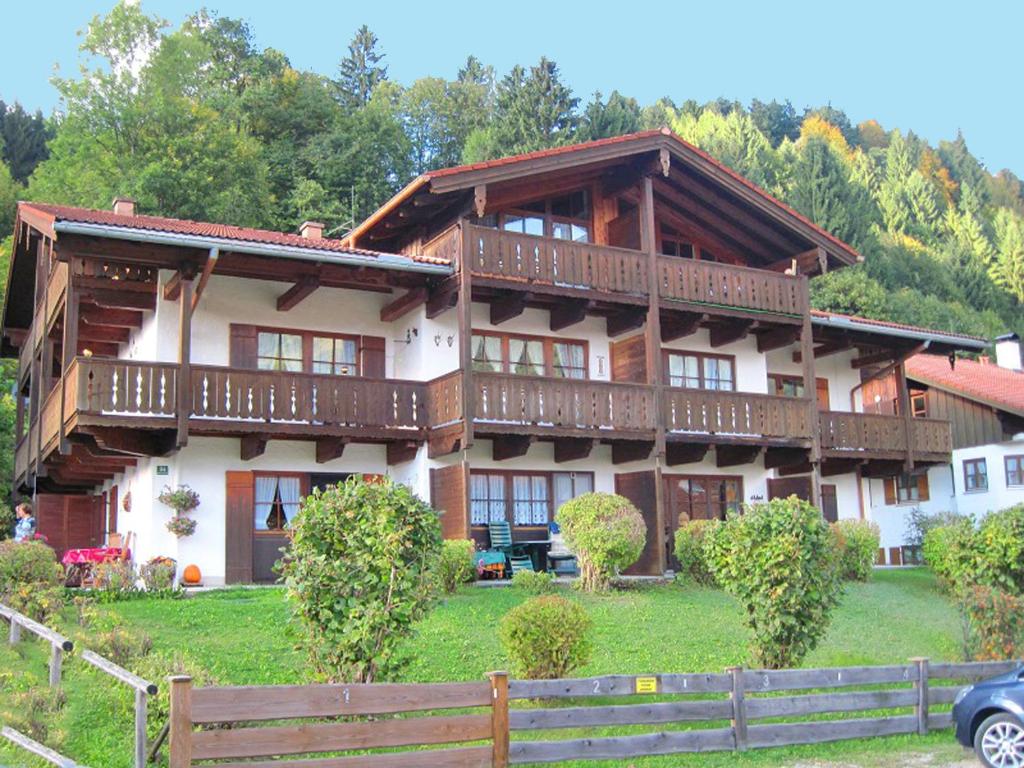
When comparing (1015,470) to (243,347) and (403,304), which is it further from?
(243,347)

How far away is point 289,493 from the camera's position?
2330cm

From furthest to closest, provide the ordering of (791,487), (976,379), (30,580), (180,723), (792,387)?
(976,379)
(792,387)
(791,487)
(30,580)
(180,723)

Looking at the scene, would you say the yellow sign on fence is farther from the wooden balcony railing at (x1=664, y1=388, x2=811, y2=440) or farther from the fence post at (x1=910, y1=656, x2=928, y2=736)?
the wooden balcony railing at (x1=664, y1=388, x2=811, y2=440)

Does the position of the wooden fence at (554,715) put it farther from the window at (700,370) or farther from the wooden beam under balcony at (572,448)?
the window at (700,370)

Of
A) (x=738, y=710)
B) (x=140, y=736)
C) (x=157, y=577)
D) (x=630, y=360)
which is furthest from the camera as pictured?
(x=630, y=360)

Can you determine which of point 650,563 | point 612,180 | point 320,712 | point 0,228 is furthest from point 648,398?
point 0,228

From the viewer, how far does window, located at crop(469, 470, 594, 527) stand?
24672 mm

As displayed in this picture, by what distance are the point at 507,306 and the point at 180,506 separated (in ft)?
26.0

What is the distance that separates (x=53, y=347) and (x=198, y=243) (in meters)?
8.71

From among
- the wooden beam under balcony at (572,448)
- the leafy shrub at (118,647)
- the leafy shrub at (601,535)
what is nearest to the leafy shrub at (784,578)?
the leafy shrub at (601,535)

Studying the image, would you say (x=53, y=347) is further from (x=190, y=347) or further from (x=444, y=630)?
(x=444, y=630)

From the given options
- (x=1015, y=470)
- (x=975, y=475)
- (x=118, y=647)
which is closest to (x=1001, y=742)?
(x=118, y=647)

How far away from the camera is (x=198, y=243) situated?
20438 mm

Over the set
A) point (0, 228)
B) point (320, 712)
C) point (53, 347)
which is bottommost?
point (320, 712)
